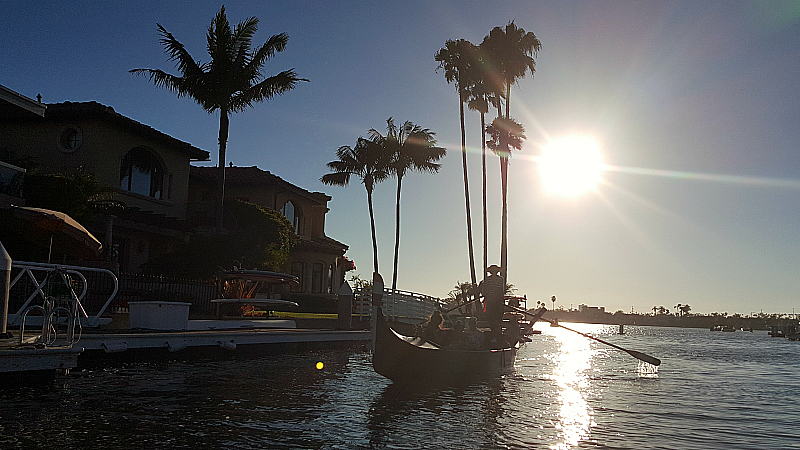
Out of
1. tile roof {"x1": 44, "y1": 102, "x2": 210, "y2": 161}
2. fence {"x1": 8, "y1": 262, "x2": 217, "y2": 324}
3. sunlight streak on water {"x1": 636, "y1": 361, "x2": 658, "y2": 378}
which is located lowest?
sunlight streak on water {"x1": 636, "y1": 361, "x2": 658, "y2": 378}

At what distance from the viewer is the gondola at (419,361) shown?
15.3m

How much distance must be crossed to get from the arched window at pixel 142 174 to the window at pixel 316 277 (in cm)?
1477

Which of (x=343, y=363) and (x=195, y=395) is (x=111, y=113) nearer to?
(x=343, y=363)

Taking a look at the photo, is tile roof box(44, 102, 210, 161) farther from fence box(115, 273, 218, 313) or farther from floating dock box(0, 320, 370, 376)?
floating dock box(0, 320, 370, 376)

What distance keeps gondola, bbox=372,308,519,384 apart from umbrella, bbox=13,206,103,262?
8.31 meters

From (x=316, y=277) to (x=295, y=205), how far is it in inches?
213

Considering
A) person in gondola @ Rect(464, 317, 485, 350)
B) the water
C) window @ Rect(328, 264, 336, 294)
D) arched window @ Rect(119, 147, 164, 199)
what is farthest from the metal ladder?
window @ Rect(328, 264, 336, 294)

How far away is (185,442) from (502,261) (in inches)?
1342

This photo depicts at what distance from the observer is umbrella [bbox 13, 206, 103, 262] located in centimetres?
1574

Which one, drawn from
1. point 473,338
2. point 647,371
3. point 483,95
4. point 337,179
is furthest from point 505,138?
point 473,338

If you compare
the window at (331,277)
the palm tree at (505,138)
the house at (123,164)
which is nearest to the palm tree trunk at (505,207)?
the palm tree at (505,138)

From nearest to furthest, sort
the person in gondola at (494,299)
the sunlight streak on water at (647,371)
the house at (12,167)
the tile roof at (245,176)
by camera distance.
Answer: the house at (12,167) → the person in gondola at (494,299) → the sunlight streak on water at (647,371) → the tile roof at (245,176)

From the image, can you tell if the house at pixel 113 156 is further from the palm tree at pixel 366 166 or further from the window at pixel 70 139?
the palm tree at pixel 366 166

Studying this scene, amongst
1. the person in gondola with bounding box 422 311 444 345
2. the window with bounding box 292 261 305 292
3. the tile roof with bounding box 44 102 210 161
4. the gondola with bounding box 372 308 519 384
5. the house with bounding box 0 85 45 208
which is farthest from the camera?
the window with bounding box 292 261 305 292
